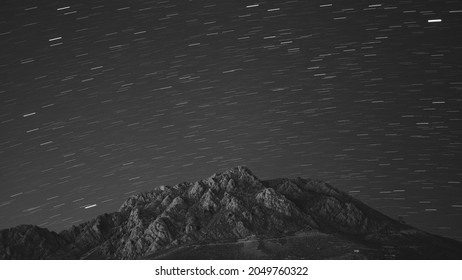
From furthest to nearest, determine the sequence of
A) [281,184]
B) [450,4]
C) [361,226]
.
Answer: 1. [281,184]
2. [361,226]
3. [450,4]

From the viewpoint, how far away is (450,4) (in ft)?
87.0

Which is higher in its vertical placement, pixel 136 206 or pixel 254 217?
pixel 136 206

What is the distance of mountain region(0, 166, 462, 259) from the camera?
86500 mm

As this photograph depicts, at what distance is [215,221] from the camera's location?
107 meters

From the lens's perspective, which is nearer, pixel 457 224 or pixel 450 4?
pixel 450 4

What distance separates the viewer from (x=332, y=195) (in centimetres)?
11119

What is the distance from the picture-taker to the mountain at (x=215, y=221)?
284 feet

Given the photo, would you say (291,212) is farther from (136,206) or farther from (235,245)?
(136,206)
